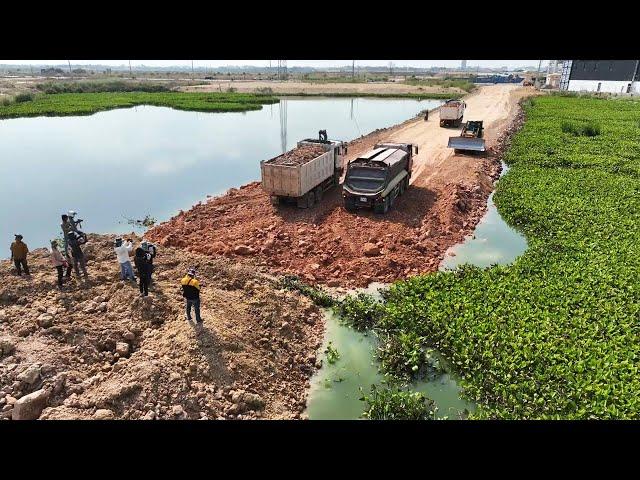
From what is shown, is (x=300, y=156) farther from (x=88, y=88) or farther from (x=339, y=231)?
(x=88, y=88)

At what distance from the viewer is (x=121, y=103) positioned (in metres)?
56.9

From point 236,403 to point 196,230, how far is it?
9473 millimetres

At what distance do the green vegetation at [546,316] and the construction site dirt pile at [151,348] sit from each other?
8.79 ft

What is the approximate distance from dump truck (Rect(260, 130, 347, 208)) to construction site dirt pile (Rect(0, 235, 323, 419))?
5.91m

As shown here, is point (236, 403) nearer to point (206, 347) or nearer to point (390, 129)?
point (206, 347)

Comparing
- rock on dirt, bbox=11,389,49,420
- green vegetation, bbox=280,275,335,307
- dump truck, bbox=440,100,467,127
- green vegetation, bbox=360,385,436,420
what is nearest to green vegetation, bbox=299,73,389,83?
dump truck, bbox=440,100,467,127

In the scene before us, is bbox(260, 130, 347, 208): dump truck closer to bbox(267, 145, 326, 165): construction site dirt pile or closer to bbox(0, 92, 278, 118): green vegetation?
bbox(267, 145, 326, 165): construction site dirt pile

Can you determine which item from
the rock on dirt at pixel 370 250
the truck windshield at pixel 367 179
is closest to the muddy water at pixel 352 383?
the rock on dirt at pixel 370 250

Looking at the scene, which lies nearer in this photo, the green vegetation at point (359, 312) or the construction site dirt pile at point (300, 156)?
the green vegetation at point (359, 312)

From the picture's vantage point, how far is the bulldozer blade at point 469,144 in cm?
2808

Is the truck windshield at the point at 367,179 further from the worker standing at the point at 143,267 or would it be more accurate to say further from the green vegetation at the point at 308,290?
the worker standing at the point at 143,267

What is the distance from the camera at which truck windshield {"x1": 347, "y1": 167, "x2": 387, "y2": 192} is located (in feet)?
59.1

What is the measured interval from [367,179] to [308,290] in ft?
23.1

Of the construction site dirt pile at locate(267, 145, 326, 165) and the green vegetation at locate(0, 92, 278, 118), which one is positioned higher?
the construction site dirt pile at locate(267, 145, 326, 165)
